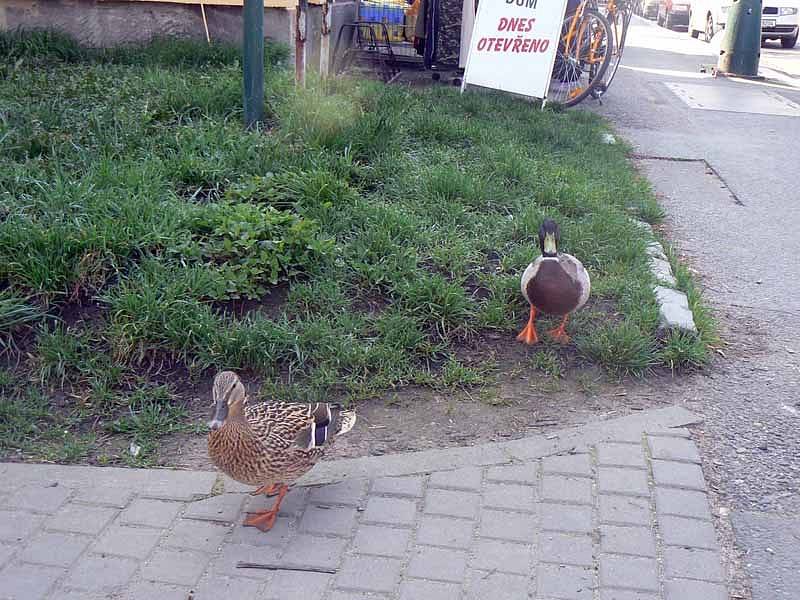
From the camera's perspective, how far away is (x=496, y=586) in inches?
121

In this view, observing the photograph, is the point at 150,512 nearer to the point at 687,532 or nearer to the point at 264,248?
the point at 264,248

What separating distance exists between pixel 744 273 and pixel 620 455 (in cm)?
277

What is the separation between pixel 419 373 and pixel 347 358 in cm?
38

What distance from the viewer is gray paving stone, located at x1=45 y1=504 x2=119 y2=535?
3.36 m

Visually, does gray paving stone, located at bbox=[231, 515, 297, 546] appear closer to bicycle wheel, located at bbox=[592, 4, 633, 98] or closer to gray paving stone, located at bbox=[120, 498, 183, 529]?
gray paving stone, located at bbox=[120, 498, 183, 529]

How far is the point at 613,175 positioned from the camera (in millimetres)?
7262

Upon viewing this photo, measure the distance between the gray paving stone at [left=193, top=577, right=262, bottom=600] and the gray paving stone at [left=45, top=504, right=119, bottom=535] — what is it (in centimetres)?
50

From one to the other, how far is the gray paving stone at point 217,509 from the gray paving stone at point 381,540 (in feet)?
1.72

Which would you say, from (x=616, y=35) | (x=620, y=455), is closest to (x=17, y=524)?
(x=620, y=455)

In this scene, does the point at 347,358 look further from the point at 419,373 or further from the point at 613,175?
the point at 613,175

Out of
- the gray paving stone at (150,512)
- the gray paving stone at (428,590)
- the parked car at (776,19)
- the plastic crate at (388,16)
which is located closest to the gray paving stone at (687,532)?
the gray paving stone at (428,590)

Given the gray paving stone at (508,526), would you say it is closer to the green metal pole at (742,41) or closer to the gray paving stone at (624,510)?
the gray paving stone at (624,510)

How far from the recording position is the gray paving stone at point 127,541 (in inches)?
127

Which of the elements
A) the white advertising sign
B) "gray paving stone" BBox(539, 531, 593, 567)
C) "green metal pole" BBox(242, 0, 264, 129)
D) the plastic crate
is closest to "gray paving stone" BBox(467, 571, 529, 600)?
"gray paving stone" BBox(539, 531, 593, 567)
